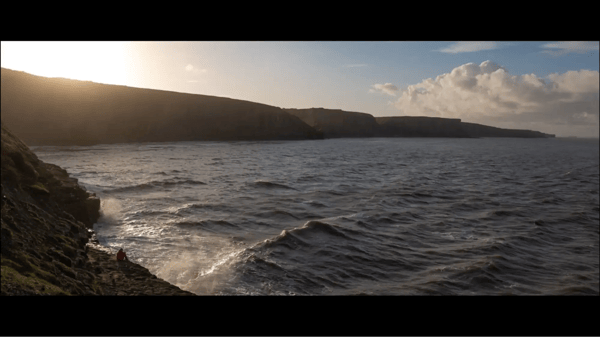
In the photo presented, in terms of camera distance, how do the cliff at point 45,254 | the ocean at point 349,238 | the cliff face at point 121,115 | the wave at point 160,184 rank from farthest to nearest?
the cliff face at point 121,115 < the wave at point 160,184 < the ocean at point 349,238 < the cliff at point 45,254

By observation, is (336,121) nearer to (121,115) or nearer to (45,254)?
(121,115)

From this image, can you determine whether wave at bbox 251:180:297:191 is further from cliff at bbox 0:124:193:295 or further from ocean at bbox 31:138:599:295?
cliff at bbox 0:124:193:295

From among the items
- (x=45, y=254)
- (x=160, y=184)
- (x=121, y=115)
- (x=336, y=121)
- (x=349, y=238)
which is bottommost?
(x=349, y=238)

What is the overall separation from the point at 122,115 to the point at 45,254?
96.7 m

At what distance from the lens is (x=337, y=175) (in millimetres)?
36031

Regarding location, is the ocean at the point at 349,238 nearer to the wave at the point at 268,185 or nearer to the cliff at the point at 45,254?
the wave at the point at 268,185

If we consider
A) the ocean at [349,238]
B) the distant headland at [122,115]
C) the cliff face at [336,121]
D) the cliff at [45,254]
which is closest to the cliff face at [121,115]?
the distant headland at [122,115]

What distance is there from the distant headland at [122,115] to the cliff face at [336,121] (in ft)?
120

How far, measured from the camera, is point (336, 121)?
18338cm

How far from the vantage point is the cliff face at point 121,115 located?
244ft

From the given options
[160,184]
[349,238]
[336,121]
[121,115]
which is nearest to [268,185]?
[160,184]

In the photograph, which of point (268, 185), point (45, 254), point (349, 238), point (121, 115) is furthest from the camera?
point (121, 115)

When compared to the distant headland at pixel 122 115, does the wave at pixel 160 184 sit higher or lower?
lower
